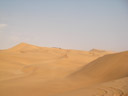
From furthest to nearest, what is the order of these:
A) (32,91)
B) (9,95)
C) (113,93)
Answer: (32,91), (9,95), (113,93)

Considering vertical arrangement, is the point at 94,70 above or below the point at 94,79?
above

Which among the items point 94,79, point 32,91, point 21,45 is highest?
point 21,45

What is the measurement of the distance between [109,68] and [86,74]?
1.55m

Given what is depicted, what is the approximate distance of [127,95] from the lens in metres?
3.89

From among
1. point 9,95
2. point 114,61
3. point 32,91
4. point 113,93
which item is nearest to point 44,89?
point 32,91

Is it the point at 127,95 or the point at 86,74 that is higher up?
the point at 86,74

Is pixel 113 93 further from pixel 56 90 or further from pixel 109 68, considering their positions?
pixel 109 68

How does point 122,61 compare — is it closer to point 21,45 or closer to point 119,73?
point 119,73

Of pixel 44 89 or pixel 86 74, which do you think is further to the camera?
pixel 86 74

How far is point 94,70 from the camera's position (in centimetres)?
990

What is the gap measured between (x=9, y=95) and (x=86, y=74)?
218 inches

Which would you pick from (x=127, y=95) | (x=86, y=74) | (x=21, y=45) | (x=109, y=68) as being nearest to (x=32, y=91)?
(x=127, y=95)

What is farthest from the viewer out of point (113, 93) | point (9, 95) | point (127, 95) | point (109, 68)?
point (109, 68)

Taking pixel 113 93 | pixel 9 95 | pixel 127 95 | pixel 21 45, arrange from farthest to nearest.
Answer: pixel 21 45, pixel 9 95, pixel 113 93, pixel 127 95
